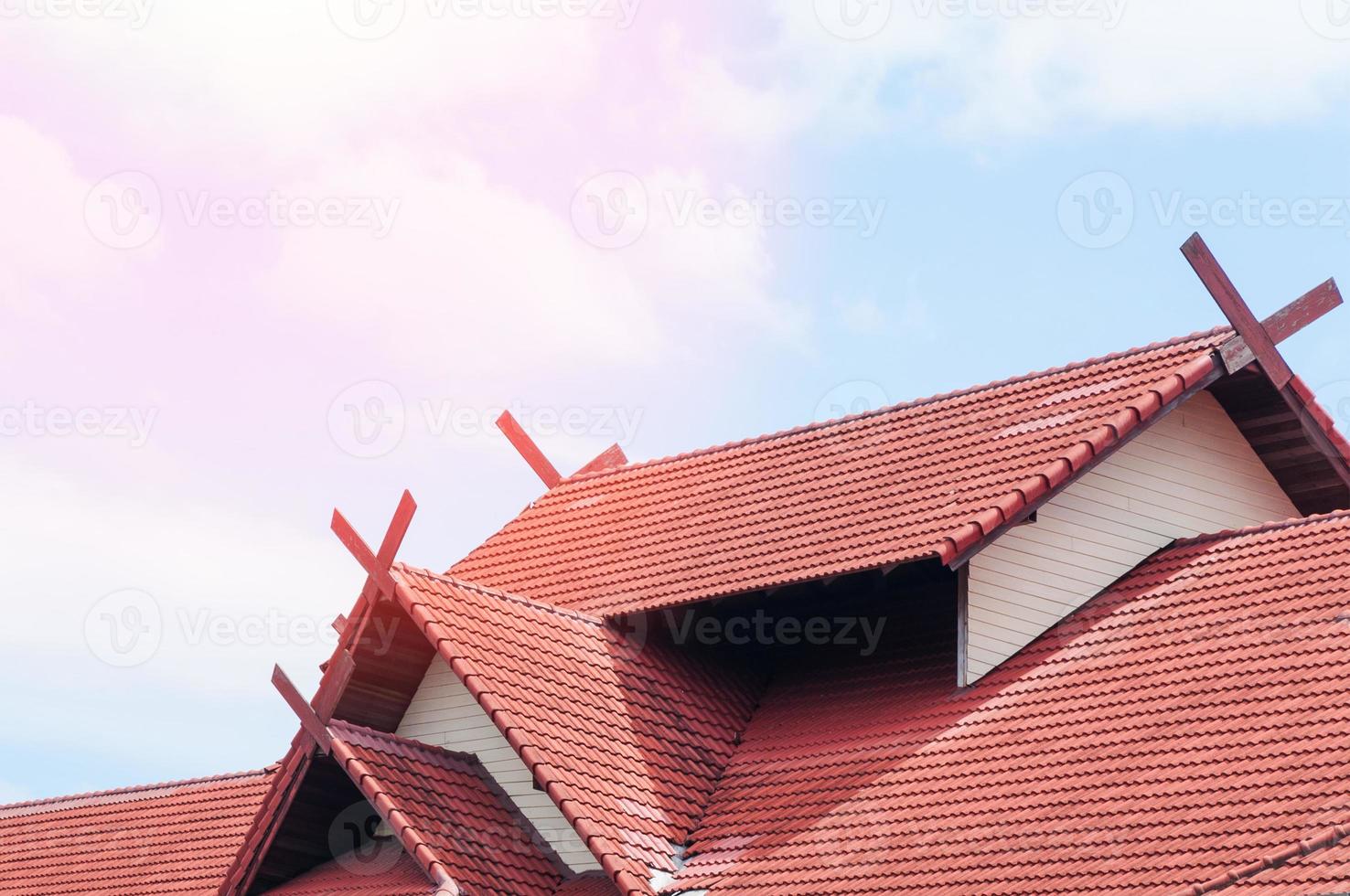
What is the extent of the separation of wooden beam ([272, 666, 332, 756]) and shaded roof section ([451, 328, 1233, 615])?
295 cm

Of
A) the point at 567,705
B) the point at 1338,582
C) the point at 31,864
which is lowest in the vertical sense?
the point at 1338,582

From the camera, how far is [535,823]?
13.8 metres

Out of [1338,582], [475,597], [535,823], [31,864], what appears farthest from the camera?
[31,864]

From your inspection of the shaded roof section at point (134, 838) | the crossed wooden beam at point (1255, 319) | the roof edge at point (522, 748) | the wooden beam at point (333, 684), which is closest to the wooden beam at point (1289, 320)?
the crossed wooden beam at point (1255, 319)

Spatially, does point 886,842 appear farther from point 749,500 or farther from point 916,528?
point 749,500

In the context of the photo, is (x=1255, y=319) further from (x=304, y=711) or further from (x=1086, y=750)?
(x=304, y=711)

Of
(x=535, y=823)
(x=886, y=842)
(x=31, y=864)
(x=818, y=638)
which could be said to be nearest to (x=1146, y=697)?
A: (x=886, y=842)

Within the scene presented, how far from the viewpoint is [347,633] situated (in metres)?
14.4

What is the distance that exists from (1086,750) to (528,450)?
9414mm

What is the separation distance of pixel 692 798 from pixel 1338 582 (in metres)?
5.12

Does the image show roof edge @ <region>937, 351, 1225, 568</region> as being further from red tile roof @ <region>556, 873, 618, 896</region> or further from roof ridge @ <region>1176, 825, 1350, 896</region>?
roof ridge @ <region>1176, 825, 1350, 896</region>

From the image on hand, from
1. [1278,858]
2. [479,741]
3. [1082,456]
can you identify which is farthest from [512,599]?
[1278,858]

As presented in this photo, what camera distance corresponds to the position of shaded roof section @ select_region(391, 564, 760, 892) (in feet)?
43.1

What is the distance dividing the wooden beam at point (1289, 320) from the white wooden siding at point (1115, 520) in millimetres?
691
